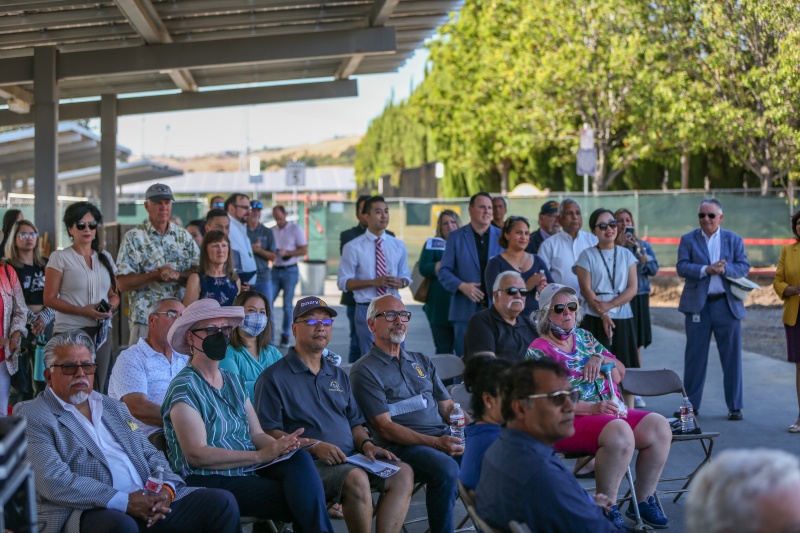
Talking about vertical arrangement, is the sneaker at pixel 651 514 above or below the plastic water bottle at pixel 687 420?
below

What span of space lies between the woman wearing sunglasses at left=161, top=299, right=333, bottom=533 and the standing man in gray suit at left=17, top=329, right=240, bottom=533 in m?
0.18

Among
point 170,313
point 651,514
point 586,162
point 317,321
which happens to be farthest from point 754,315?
point 170,313

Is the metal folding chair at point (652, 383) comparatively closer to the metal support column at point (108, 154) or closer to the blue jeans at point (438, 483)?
the blue jeans at point (438, 483)

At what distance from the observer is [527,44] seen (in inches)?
1260

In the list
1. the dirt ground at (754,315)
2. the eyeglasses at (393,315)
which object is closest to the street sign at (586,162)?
the dirt ground at (754,315)

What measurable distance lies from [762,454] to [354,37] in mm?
10372

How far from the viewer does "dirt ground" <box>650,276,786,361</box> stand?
1463 centimetres

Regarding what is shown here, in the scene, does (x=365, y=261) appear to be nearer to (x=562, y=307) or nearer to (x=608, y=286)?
(x=608, y=286)

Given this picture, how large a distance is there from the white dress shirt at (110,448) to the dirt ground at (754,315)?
10298mm

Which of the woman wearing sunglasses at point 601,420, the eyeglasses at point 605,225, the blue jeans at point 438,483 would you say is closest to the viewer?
the blue jeans at point 438,483

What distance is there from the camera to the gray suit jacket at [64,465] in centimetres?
452

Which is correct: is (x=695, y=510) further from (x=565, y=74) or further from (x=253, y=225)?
(x=565, y=74)

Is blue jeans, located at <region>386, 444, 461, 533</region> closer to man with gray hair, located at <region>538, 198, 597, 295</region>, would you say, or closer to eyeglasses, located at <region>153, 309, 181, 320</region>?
eyeglasses, located at <region>153, 309, 181, 320</region>

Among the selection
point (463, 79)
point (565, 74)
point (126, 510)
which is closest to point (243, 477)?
point (126, 510)
